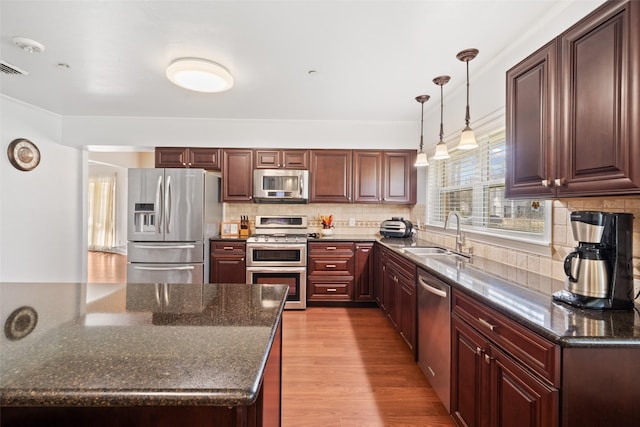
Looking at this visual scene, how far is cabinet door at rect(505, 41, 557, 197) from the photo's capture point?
1404 mm

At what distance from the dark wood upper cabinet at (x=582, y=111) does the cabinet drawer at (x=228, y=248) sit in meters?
3.04

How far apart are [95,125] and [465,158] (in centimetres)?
461

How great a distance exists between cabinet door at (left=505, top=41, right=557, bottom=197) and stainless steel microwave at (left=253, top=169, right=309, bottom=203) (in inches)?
103

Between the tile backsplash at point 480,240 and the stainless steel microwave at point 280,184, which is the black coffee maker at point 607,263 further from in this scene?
the stainless steel microwave at point 280,184

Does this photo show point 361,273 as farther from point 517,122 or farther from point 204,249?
point 517,122

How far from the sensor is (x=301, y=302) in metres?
3.74

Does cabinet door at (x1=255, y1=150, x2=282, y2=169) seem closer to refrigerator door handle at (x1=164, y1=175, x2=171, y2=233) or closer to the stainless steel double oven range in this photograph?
the stainless steel double oven range

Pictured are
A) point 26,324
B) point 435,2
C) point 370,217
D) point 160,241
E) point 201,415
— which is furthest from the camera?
point 370,217

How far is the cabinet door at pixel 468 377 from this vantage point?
1.41 metres

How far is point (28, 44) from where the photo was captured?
7.18 feet

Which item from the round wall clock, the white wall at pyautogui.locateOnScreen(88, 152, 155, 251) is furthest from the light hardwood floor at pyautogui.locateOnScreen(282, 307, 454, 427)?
the white wall at pyautogui.locateOnScreen(88, 152, 155, 251)

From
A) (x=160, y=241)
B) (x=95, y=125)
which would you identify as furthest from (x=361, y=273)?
(x=95, y=125)

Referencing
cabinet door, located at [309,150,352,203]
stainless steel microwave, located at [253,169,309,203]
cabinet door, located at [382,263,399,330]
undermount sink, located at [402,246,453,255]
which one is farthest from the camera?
cabinet door, located at [309,150,352,203]

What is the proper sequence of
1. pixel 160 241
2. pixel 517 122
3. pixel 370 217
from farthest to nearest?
pixel 370 217
pixel 160 241
pixel 517 122
